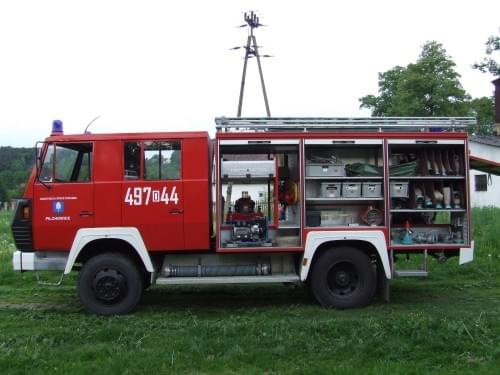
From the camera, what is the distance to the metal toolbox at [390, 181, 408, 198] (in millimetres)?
8828

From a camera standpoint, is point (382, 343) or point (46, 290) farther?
point (46, 290)

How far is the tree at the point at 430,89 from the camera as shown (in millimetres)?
46438

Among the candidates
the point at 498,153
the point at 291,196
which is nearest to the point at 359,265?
the point at 291,196

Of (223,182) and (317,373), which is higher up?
(223,182)

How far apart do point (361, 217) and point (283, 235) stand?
1209 mm

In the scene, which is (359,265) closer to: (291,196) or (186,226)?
(291,196)

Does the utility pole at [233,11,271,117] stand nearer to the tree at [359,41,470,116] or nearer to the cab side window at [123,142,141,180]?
the cab side window at [123,142,141,180]

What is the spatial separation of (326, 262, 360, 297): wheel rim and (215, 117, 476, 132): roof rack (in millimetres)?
2008

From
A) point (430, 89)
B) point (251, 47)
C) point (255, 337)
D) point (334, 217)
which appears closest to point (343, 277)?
point (334, 217)

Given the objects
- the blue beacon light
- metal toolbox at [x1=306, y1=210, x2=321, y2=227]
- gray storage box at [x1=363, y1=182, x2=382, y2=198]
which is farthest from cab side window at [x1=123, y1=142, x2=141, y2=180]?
gray storage box at [x1=363, y1=182, x2=382, y2=198]

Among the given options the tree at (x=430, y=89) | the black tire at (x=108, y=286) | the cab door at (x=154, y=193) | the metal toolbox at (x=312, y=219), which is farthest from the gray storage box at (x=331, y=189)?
the tree at (x=430, y=89)

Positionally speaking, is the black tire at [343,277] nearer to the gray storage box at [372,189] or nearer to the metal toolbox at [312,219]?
the metal toolbox at [312,219]

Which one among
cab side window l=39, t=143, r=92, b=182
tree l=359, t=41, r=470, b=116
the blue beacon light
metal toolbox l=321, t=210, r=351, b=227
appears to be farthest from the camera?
tree l=359, t=41, r=470, b=116

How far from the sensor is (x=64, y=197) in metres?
8.52
